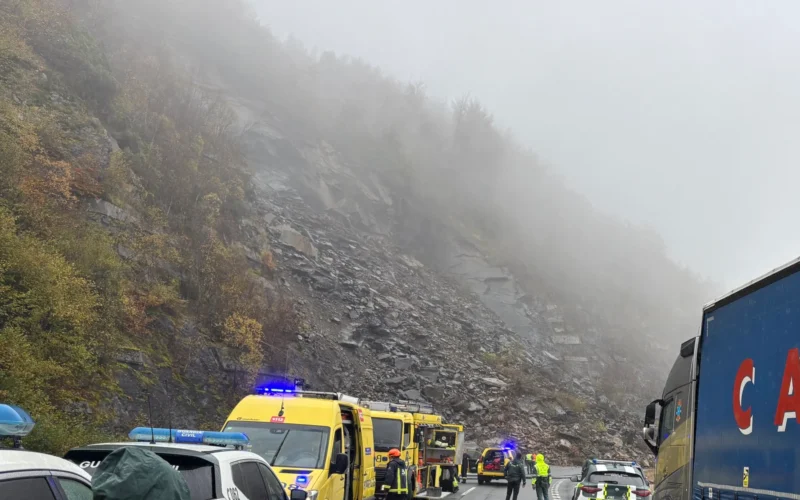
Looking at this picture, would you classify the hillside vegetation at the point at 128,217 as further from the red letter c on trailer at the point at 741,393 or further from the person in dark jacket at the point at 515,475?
the red letter c on trailer at the point at 741,393

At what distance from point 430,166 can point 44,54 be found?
49.4 metres

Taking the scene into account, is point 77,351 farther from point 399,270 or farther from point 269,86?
point 269,86

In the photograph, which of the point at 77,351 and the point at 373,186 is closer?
the point at 77,351

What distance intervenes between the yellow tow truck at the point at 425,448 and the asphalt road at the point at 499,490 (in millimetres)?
845

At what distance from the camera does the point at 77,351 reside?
17.4m

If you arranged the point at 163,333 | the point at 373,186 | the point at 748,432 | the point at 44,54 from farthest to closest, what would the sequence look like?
the point at 373,186 → the point at 44,54 → the point at 163,333 → the point at 748,432

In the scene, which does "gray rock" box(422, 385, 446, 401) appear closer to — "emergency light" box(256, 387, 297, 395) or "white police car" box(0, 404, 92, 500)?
"emergency light" box(256, 387, 297, 395)

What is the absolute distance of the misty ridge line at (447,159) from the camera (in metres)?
63.9

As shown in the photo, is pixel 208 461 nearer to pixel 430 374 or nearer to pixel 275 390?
pixel 275 390

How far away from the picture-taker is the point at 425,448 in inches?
855

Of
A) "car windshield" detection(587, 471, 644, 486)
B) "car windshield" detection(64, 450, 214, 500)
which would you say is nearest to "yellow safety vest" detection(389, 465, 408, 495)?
"car windshield" detection(587, 471, 644, 486)

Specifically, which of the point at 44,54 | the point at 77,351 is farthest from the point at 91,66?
the point at 77,351

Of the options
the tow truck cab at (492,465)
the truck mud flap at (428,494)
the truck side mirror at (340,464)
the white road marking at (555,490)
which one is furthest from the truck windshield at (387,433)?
the tow truck cab at (492,465)

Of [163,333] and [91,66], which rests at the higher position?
[91,66]
